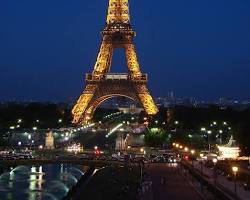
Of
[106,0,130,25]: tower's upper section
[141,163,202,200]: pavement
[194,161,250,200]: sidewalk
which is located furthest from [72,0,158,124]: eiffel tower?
[194,161,250,200]: sidewalk

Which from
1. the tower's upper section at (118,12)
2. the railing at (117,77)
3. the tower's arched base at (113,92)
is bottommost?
the tower's arched base at (113,92)

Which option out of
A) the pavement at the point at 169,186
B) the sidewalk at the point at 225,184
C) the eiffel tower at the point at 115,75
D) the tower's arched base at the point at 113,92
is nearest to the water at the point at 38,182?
the pavement at the point at 169,186

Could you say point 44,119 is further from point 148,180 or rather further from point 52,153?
point 148,180

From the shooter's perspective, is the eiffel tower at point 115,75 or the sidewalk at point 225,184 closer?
the sidewalk at point 225,184

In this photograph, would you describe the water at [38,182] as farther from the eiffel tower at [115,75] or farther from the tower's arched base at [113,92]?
the eiffel tower at [115,75]

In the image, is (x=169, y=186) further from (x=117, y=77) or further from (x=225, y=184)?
(x=117, y=77)

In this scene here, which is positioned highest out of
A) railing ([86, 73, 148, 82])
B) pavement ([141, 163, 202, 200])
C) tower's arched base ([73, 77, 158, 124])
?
railing ([86, 73, 148, 82])

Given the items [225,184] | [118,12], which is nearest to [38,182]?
[225,184]

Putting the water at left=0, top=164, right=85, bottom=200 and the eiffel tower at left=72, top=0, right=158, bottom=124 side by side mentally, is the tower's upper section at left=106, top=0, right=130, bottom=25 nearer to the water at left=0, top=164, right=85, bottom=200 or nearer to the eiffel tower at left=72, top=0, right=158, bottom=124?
the eiffel tower at left=72, top=0, right=158, bottom=124
